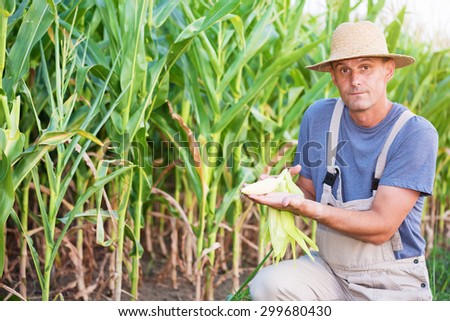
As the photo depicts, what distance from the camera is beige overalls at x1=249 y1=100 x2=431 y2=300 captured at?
1971 millimetres

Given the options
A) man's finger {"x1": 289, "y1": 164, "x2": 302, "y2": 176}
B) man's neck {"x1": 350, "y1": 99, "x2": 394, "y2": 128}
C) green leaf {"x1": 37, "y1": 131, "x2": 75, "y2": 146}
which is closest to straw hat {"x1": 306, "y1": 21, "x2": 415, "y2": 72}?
man's neck {"x1": 350, "y1": 99, "x2": 394, "y2": 128}

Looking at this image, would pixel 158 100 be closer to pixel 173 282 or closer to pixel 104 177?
pixel 104 177

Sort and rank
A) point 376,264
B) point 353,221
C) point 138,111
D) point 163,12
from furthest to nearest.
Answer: point 163,12 → point 138,111 → point 376,264 → point 353,221

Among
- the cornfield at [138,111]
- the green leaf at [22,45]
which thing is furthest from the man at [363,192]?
the green leaf at [22,45]

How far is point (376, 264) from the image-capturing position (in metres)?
1.99

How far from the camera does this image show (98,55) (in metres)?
2.51

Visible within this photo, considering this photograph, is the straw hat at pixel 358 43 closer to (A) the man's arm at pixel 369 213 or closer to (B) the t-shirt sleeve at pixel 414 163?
(B) the t-shirt sleeve at pixel 414 163

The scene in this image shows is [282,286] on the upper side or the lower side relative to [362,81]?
lower

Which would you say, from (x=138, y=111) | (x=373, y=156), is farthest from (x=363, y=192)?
(x=138, y=111)

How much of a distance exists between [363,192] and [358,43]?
47 cm

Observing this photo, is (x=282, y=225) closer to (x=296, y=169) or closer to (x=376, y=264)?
(x=296, y=169)

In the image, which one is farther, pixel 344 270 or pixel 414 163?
pixel 344 270

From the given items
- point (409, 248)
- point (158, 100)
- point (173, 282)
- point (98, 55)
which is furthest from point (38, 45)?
point (409, 248)

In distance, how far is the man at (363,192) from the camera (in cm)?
189
